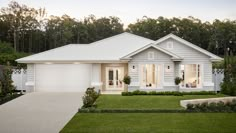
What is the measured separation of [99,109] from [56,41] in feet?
148

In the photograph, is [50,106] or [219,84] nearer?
[50,106]

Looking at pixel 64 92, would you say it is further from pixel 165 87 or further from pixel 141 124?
pixel 141 124

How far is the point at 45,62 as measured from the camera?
26484 millimetres

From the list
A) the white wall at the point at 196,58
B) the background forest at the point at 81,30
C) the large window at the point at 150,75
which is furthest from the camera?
the background forest at the point at 81,30

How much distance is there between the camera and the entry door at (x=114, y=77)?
89.3 ft

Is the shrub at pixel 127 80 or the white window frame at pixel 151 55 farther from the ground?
the white window frame at pixel 151 55

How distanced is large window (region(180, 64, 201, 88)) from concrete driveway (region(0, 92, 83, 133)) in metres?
9.02

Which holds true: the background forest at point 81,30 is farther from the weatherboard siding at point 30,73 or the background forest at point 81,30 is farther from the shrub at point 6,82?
the shrub at point 6,82

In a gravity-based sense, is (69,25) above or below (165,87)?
above

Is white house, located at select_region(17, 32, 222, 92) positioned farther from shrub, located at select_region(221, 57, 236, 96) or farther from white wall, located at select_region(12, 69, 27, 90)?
shrub, located at select_region(221, 57, 236, 96)

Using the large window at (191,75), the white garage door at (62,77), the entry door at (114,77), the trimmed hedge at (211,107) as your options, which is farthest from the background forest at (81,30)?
the trimmed hedge at (211,107)

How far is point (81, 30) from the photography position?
201ft

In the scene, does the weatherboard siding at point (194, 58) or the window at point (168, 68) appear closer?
the window at point (168, 68)

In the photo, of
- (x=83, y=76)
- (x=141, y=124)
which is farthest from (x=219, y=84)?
(x=141, y=124)
